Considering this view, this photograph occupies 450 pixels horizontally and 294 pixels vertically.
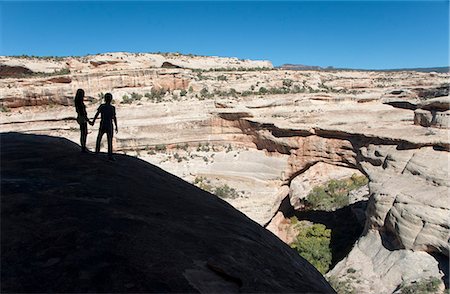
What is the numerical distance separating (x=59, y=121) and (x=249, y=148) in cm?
1026

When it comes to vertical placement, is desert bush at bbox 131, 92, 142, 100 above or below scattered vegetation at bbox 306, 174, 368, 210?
above

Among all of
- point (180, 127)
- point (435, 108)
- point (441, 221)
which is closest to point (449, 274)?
point (441, 221)

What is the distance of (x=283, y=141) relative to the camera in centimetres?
1917

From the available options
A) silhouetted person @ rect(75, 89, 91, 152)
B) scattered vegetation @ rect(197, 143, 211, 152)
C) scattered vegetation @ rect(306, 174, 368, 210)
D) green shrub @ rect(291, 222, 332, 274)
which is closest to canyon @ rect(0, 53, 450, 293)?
scattered vegetation @ rect(197, 143, 211, 152)

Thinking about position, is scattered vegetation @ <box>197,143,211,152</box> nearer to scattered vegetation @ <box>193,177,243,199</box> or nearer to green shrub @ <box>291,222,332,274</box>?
scattered vegetation @ <box>193,177,243,199</box>

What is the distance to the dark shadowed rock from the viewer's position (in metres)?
2.60

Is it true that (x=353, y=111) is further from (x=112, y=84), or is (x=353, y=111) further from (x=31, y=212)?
(x=31, y=212)

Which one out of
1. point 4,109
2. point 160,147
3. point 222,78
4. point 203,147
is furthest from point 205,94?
point 4,109

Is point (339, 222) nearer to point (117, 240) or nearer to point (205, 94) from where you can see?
point (205, 94)

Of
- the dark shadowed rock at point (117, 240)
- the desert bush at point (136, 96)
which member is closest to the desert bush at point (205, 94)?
the desert bush at point (136, 96)

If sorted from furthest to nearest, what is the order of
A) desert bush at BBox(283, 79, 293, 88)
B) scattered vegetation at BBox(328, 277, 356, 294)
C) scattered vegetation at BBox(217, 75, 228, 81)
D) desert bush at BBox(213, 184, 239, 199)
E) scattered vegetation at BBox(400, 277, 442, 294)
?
desert bush at BBox(283, 79, 293, 88) < scattered vegetation at BBox(217, 75, 228, 81) < desert bush at BBox(213, 184, 239, 199) < scattered vegetation at BBox(328, 277, 356, 294) < scattered vegetation at BBox(400, 277, 442, 294)

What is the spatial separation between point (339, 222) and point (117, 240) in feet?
59.2

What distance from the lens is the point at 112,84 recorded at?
78.0 ft

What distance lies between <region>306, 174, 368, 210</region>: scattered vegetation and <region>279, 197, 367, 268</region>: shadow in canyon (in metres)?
0.67
